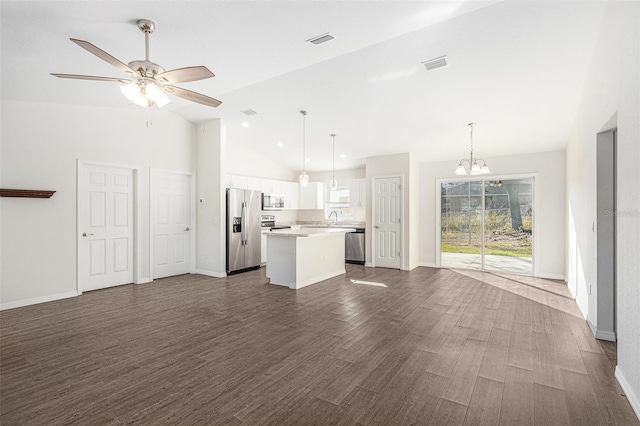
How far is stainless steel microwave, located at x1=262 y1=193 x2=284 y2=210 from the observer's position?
7680mm

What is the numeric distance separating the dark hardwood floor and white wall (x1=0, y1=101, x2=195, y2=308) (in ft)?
1.41

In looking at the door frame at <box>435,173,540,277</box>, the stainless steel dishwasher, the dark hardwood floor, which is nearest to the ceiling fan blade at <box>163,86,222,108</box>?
the dark hardwood floor

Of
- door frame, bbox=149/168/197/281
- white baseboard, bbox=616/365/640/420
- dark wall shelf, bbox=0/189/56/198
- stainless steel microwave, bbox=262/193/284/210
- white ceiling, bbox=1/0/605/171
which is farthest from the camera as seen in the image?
stainless steel microwave, bbox=262/193/284/210

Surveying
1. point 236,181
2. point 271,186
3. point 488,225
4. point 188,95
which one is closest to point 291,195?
point 271,186

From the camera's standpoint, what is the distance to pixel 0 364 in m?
2.67

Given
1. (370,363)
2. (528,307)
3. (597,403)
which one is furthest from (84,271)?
(528,307)

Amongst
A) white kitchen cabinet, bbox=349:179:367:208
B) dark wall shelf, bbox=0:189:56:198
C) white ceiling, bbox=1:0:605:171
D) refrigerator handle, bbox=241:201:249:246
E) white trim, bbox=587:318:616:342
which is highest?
white ceiling, bbox=1:0:605:171

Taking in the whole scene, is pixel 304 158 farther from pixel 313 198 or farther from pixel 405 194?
pixel 405 194

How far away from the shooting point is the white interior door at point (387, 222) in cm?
709

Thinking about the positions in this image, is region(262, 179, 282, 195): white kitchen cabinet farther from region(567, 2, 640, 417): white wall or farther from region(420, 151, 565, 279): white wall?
region(567, 2, 640, 417): white wall

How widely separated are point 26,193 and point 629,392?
260 inches

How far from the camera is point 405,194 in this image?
22.8 ft

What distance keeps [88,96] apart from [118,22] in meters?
2.40

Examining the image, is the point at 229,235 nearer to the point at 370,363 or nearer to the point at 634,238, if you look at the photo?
the point at 370,363
